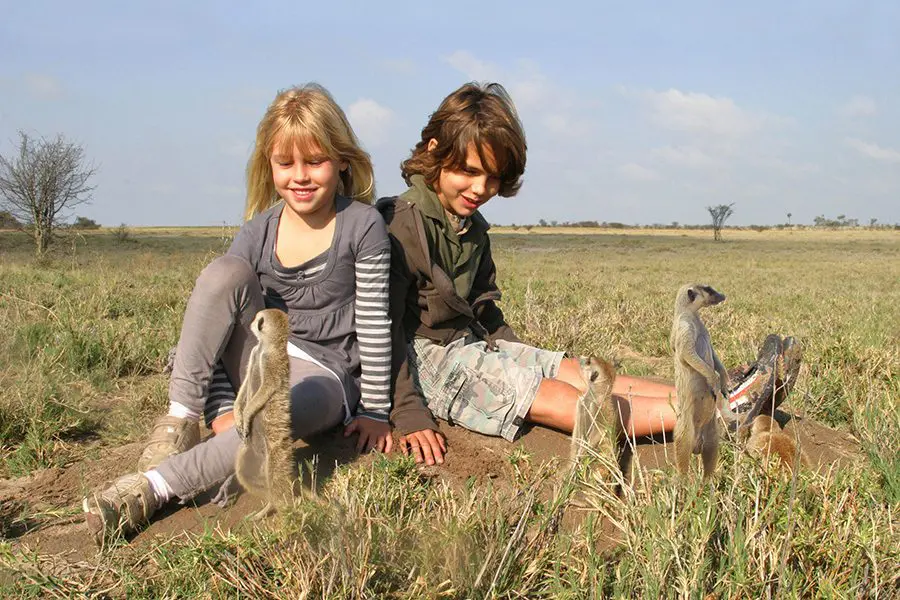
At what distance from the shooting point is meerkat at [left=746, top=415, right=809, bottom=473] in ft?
9.53

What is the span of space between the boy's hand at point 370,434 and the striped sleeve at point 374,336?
0.04m

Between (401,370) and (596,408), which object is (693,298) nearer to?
(596,408)

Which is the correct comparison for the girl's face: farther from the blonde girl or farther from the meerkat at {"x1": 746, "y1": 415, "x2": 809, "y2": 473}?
the meerkat at {"x1": 746, "y1": 415, "x2": 809, "y2": 473}

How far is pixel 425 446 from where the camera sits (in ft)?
11.0

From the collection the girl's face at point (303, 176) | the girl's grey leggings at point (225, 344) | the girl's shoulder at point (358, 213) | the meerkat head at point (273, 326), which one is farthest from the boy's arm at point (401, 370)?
the meerkat head at point (273, 326)

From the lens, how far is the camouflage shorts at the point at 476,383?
11.7 feet

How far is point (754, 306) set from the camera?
32.4 ft

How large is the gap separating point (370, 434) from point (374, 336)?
45 centimetres

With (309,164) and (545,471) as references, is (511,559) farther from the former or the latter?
(309,164)

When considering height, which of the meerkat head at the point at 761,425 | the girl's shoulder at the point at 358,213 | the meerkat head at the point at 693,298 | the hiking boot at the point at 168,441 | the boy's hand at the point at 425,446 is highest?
the girl's shoulder at the point at 358,213

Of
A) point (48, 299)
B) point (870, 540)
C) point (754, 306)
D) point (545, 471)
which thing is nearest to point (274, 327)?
point (545, 471)

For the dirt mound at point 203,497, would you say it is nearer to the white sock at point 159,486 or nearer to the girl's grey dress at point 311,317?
the white sock at point 159,486

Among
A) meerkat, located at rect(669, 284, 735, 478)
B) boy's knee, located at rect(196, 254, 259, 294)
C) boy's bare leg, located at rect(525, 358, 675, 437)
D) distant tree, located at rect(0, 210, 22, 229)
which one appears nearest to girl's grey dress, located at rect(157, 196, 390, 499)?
boy's knee, located at rect(196, 254, 259, 294)

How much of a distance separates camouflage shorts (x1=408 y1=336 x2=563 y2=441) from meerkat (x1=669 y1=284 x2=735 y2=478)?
120 cm
